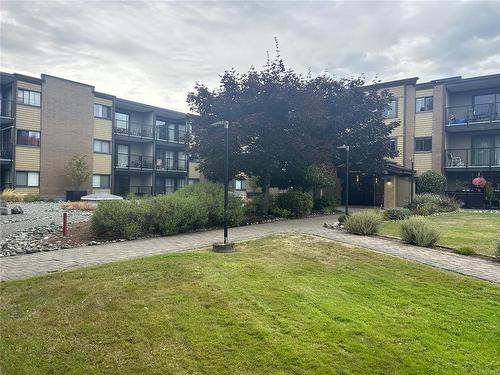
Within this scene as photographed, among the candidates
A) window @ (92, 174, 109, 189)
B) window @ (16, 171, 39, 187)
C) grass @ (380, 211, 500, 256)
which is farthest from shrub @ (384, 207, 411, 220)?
window @ (16, 171, 39, 187)

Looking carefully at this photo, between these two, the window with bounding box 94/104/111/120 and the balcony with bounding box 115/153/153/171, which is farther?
the balcony with bounding box 115/153/153/171

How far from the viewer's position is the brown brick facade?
97.6 ft

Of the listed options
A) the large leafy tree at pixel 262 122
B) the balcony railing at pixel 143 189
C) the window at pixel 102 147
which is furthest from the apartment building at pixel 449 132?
the window at pixel 102 147

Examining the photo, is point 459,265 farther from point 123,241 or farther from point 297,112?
point 297,112

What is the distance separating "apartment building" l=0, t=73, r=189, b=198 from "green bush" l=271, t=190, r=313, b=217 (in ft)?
47.7

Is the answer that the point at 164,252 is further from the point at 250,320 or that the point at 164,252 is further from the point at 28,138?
the point at 28,138

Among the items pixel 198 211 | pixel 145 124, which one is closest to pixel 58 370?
pixel 198 211

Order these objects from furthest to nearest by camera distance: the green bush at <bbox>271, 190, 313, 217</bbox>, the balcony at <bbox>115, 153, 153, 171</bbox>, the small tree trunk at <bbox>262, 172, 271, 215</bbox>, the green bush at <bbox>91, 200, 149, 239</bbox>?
1. the balcony at <bbox>115, 153, 153, 171</bbox>
2. the green bush at <bbox>271, 190, 313, 217</bbox>
3. the small tree trunk at <bbox>262, 172, 271, 215</bbox>
4. the green bush at <bbox>91, 200, 149, 239</bbox>

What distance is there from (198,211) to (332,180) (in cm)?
1065

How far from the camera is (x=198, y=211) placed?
1267 cm

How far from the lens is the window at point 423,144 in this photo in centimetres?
2876

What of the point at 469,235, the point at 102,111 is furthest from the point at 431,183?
the point at 102,111

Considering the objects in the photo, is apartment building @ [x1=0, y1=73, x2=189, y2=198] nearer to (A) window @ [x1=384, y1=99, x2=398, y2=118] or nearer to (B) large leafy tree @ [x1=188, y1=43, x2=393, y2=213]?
(B) large leafy tree @ [x1=188, y1=43, x2=393, y2=213]

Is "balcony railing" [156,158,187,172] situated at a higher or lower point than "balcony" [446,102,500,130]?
lower
